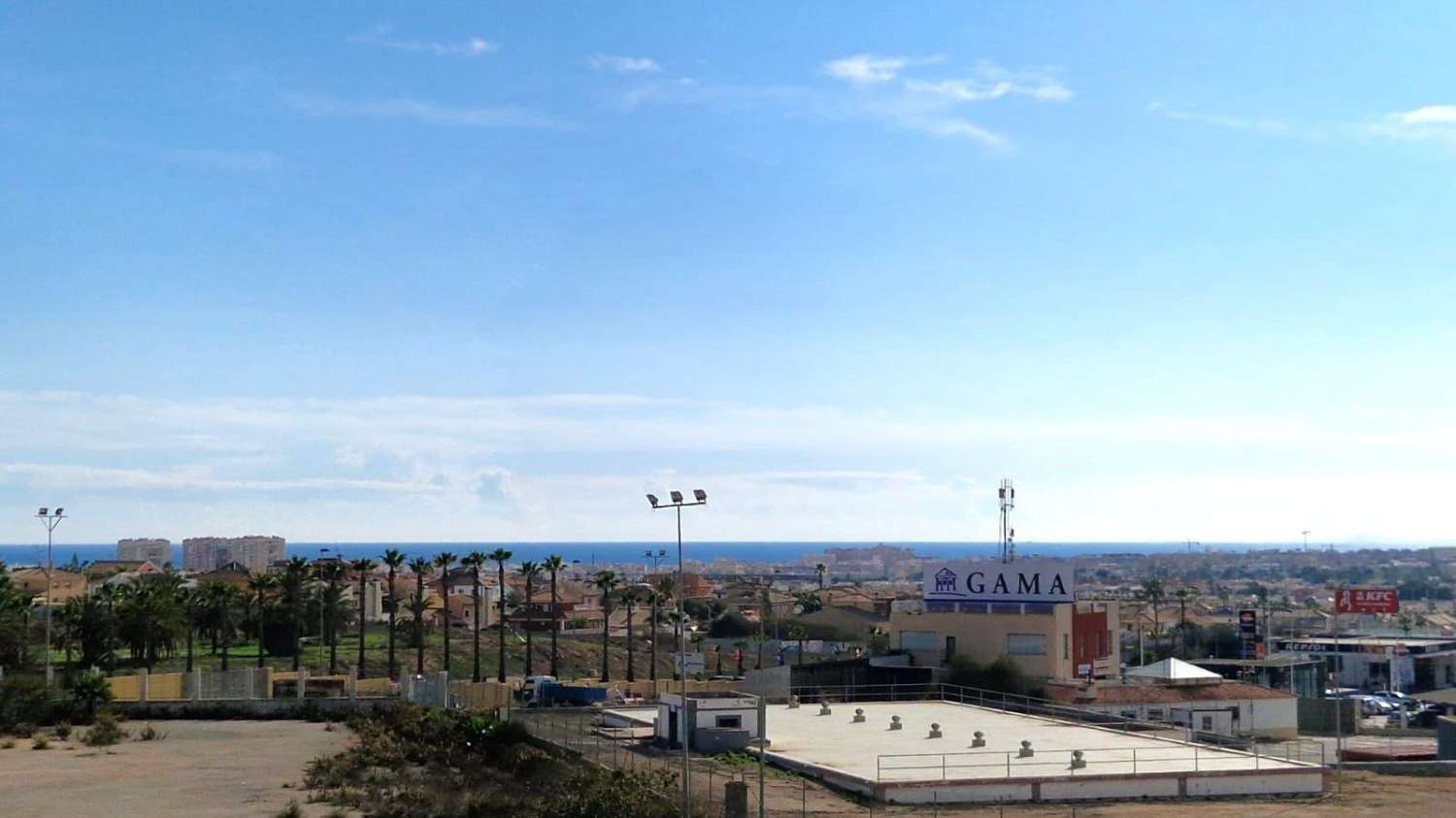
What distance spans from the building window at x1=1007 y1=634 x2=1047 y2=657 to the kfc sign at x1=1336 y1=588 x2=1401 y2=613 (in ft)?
A: 57.6

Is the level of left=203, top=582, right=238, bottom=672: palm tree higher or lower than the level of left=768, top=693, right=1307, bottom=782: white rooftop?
higher

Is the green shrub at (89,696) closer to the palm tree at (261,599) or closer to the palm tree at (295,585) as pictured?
the palm tree at (261,599)

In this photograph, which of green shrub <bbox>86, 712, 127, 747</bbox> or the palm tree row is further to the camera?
the palm tree row

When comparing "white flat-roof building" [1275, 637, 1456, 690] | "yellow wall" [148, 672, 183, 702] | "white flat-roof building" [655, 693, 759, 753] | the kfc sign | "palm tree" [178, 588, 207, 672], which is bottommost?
"white flat-roof building" [1275, 637, 1456, 690]

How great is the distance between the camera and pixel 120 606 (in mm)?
85375

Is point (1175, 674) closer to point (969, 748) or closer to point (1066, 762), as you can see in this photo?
point (969, 748)

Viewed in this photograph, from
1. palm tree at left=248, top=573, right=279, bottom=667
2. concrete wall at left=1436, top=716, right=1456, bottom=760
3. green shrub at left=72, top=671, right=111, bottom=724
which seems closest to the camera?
concrete wall at left=1436, top=716, right=1456, bottom=760

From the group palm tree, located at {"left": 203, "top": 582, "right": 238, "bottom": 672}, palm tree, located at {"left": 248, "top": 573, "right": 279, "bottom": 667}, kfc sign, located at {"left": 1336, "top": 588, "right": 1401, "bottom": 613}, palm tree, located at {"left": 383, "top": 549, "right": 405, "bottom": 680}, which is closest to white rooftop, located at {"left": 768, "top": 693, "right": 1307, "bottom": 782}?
kfc sign, located at {"left": 1336, "top": 588, "right": 1401, "bottom": 613}

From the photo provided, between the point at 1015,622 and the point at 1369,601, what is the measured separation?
765 inches

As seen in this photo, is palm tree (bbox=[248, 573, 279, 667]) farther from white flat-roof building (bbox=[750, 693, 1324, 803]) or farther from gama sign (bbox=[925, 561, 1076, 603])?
white flat-roof building (bbox=[750, 693, 1324, 803])

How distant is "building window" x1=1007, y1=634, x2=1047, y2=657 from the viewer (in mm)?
79312

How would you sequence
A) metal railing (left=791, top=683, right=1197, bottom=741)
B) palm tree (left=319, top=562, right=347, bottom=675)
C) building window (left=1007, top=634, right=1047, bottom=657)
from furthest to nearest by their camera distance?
1. palm tree (left=319, top=562, right=347, bottom=675)
2. building window (left=1007, top=634, right=1047, bottom=657)
3. metal railing (left=791, top=683, right=1197, bottom=741)

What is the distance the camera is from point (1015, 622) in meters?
79.7

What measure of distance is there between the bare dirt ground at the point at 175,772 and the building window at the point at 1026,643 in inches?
1454
